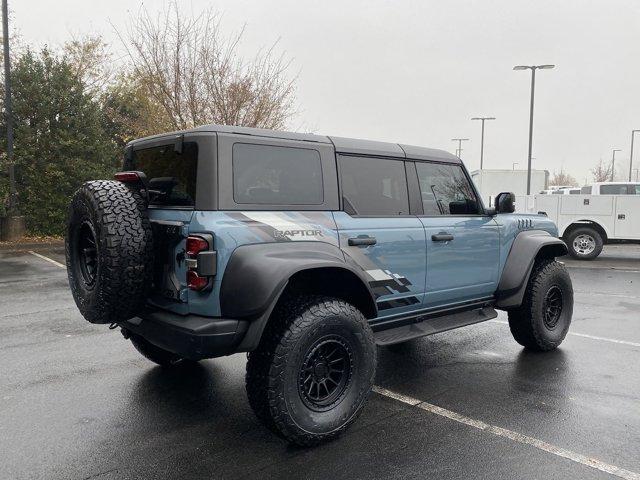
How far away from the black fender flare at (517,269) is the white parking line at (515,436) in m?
1.52

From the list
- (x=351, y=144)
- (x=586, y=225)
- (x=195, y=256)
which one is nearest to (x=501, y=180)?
(x=586, y=225)

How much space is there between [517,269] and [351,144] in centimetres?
212

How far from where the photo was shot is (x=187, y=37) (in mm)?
16062

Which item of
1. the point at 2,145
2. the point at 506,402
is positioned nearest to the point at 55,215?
the point at 2,145

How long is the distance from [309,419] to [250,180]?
1525mm

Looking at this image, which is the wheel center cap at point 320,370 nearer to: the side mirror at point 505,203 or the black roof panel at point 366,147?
the black roof panel at point 366,147

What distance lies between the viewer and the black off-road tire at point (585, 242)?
13008mm

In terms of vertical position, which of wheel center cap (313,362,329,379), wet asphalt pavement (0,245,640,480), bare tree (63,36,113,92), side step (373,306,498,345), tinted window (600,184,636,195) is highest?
bare tree (63,36,113,92)

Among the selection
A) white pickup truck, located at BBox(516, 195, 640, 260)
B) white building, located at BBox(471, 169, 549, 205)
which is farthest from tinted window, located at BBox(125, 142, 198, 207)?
white building, located at BBox(471, 169, 549, 205)

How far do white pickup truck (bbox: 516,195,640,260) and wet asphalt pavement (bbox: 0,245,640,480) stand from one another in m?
7.95

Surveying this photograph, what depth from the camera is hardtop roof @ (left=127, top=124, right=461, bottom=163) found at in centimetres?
322

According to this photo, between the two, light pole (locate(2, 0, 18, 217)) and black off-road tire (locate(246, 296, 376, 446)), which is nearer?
black off-road tire (locate(246, 296, 376, 446))

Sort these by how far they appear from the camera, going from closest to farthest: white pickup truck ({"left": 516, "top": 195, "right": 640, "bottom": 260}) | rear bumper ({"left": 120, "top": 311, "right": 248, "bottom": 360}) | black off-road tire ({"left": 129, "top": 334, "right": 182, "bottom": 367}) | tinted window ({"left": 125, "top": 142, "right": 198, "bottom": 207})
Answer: rear bumper ({"left": 120, "top": 311, "right": 248, "bottom": 360}) → tinted window ({"left": 125, "top": 142, "right": 198, "bottom": 207}) → black off-road tire ({"left": 129, "top": 334, "right": 182, "bottom": 367}) → white pickup truck ({"left": 516, "top": 195, "right": 640, "bottom": 260})

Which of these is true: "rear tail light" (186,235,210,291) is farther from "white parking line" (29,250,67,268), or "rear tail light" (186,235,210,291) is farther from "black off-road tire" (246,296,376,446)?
"white parking line" (29,250,67,268)
